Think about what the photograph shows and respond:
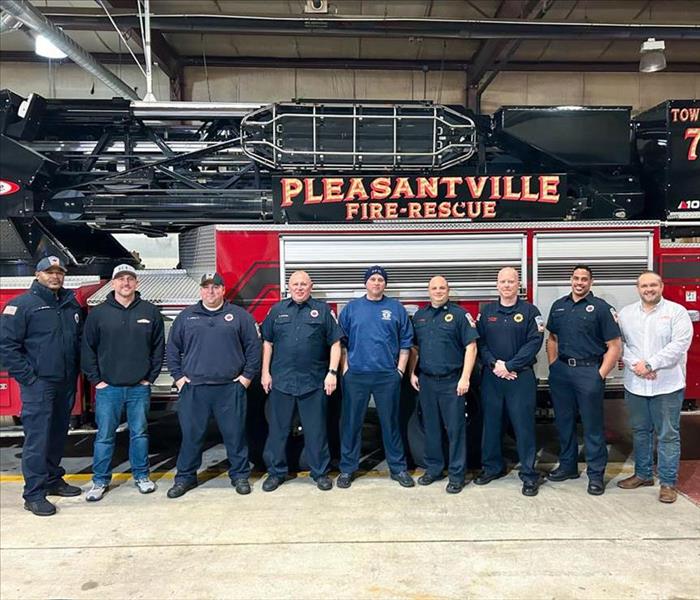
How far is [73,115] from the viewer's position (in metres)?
5.68

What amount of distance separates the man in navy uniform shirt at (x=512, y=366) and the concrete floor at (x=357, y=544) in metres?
0.44

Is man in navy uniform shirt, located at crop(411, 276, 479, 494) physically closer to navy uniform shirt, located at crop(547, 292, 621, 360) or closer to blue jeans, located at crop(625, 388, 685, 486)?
navy uniform shirt, located at crop(547, 292, 621, 360)

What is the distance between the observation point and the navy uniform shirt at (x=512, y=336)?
181 inches

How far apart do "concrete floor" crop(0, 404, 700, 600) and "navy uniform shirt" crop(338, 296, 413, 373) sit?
1.10 metres

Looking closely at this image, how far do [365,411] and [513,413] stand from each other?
4.14ft

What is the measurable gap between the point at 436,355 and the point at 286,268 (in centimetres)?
165

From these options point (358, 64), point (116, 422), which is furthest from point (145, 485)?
point (358, 64)

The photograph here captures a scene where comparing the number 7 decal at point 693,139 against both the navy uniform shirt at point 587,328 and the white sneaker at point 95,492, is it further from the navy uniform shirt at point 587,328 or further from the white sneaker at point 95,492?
the white sneaker at point 95,492

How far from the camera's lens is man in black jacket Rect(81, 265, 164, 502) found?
461 cm

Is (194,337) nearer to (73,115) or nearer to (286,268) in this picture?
(286,268)

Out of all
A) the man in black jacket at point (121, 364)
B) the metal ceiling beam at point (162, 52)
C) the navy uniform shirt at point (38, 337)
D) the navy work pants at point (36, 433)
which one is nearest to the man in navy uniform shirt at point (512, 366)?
the man in black jacket at point (121, 364)

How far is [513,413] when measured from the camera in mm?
4727

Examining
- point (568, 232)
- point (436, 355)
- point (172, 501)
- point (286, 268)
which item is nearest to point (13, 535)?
point (172, 501)

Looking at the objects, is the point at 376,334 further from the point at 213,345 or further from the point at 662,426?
the point at 662,426
